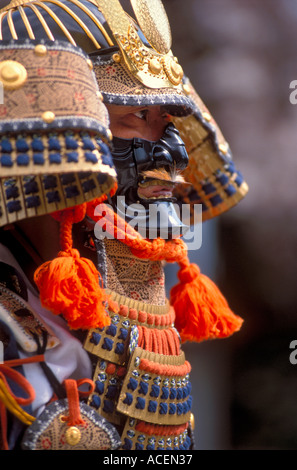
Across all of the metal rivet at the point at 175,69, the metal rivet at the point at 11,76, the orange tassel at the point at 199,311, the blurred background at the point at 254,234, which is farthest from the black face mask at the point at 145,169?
the blurred background at the point at 254,234

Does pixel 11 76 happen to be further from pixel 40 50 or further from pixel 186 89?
pixel 186 89

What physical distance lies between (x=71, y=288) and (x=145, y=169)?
1.30 feet

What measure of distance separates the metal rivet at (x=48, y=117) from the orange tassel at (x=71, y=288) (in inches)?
11.5

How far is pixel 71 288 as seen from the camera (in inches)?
59.1

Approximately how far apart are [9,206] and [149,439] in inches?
27.3

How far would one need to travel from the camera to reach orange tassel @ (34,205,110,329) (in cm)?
148

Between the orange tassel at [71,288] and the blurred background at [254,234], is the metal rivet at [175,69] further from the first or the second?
the blurred background at [254,234]

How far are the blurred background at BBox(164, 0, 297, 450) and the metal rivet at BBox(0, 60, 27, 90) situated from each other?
6.48 feet

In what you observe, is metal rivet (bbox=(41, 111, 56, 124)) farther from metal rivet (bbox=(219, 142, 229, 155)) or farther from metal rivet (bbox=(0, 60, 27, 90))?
metal rivet (bbox=(219, 142, 229, 155))

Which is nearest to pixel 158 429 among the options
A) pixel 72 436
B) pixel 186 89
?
pixel 72 436

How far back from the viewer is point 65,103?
1.37 meters

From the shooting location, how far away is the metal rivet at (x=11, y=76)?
4.46 feet

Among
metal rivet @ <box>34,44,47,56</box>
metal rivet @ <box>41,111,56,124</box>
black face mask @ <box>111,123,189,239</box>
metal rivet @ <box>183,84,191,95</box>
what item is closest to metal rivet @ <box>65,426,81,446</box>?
black face mask @ <box>111,123,189,239</box>
